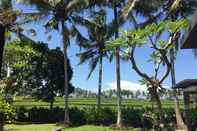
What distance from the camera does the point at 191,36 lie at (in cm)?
985

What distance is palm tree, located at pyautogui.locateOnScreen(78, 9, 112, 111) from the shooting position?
45.3 m

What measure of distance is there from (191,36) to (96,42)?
3751 centimetres

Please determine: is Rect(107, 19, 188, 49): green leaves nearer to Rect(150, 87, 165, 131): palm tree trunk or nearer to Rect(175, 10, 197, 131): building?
Rect(150, 87, 165, 131): palm tree trunk

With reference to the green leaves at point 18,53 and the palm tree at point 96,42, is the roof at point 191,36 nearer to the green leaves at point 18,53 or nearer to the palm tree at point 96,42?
the palm tree at point 96,42

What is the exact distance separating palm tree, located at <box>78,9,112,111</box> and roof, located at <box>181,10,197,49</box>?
108 ft

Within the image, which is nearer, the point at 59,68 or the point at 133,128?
the point at 133,128

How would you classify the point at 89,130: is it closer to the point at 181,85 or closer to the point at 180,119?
the point at 180,119

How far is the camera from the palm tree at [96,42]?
1785 inches

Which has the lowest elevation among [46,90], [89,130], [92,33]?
[89,130]

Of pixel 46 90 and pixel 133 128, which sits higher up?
pixel 46 90

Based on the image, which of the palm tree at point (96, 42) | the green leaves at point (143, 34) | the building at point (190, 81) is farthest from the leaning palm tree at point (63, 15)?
the building at point (190, 81)

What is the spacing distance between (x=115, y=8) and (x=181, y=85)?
2829 cm

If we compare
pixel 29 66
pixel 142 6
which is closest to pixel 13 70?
pixel 29 66

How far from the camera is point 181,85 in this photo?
49.9 ft
